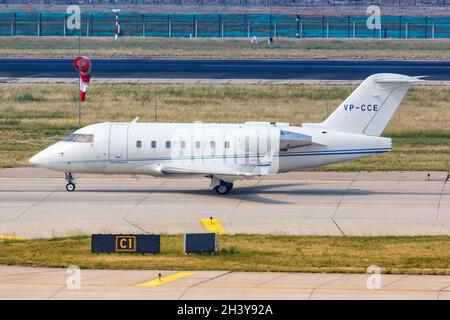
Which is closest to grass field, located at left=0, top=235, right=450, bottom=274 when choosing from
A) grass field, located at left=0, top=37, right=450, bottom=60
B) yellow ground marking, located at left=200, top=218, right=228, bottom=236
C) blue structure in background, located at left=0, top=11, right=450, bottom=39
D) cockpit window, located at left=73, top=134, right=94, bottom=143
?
yellow ground marking, located at left=200, top=218, right=228, bottom=236

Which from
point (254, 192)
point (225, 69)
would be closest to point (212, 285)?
point (254, 192)

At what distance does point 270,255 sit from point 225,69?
5824cm

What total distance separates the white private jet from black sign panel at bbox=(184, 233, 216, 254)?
1096 centimetres

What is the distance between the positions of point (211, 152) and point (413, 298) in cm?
1965

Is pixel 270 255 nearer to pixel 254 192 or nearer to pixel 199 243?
pixel 199 243

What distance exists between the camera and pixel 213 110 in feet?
226

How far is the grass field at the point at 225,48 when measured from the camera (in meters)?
106

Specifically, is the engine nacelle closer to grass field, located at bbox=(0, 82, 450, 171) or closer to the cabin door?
the cabin door

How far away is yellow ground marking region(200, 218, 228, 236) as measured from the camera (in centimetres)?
3859

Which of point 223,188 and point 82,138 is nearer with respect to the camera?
point 223,188

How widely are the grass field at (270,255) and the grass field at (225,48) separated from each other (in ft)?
227

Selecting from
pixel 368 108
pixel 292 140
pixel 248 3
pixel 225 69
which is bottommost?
pixel 292 140

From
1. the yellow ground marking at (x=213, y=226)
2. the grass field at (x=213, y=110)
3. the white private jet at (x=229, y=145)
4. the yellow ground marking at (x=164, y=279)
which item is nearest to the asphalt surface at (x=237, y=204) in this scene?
the yellow ground marking at (x=213, y=226)

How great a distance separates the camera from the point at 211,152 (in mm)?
45719
